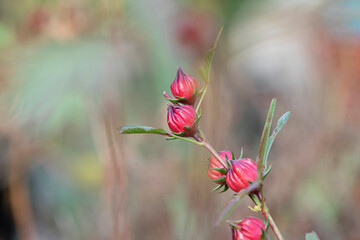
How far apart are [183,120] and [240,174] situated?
53mm

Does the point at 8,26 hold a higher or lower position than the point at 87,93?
higher

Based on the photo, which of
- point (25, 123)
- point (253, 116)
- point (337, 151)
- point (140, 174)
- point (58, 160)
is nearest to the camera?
point (337, 151)

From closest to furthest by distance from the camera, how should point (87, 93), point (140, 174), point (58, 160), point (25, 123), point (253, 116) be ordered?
point (140, 174)
point (25, 123)
point (87, 93)
point (58, 160)
point (253, 116)

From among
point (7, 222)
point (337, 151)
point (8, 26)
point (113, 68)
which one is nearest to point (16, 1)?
point (8, 26)

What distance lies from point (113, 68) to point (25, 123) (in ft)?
1.19

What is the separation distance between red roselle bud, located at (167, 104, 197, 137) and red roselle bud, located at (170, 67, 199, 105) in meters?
0.01

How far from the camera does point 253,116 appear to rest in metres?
1.97

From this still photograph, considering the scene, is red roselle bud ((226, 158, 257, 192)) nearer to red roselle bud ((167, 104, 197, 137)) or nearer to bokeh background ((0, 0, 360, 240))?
red roselle bud ((167, 104, 197, 137))

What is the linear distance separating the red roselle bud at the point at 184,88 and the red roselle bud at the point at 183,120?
0.01 metres

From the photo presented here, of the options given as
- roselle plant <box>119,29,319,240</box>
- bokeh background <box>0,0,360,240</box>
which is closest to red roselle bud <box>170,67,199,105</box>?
roselle plant <box>119,29,319,240</box>

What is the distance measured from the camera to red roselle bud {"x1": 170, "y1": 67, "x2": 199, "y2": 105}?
1.08 feet

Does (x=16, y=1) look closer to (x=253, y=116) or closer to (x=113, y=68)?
(x=113, y=68)

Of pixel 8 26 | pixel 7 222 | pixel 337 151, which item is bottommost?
pixel 7 222

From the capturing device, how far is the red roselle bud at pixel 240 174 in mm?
301
